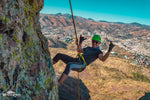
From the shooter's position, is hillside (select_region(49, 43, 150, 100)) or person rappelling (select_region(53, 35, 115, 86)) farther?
hillside (select_region(49, 43, 150, 100))

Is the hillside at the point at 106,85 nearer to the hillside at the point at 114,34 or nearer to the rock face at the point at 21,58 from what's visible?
the rock face at the point at 21,58

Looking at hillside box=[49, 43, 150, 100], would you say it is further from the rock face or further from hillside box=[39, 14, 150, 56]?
hillside box=[39, 14, 150, 56]

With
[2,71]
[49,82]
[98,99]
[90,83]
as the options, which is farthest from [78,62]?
[90,83]

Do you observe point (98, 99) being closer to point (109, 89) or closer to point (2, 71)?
point (109, 89)

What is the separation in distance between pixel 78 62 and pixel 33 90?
2.54 meters

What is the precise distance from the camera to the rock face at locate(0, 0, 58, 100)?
8.57ft

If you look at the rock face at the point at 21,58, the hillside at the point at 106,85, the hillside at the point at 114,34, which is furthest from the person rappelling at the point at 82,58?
the hillside at the point at 114,34

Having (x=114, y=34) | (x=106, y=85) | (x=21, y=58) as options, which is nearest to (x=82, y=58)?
(x=21, y=58)

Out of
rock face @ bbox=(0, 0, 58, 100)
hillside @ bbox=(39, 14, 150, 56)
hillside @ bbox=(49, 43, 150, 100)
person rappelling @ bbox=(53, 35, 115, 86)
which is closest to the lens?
rock face @ bbox=(0, 0, 58, 100)

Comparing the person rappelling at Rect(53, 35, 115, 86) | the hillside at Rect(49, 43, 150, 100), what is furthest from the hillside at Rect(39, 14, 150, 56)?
the person rappelling at Rect(53, 35, 115, 86)

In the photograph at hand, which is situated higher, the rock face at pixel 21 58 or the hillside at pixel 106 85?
the rock face at pixel 21 58

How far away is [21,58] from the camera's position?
3.19 meters

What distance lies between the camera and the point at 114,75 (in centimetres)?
2308

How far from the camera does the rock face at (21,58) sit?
2.61 metres
